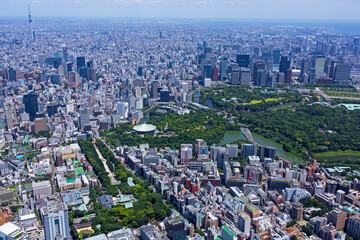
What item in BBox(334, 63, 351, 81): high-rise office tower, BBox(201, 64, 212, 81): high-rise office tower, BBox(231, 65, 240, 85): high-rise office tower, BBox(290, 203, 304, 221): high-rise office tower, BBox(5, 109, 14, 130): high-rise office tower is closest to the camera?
BBox(290, 203, 304, 221): high-rise office tower

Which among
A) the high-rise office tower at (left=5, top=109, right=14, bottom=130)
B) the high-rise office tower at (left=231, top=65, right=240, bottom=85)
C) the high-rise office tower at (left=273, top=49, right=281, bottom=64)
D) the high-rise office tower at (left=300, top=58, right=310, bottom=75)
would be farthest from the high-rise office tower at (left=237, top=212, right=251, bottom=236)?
the high-rise office tower at (left=273, top=49, right=281, bottom=64)

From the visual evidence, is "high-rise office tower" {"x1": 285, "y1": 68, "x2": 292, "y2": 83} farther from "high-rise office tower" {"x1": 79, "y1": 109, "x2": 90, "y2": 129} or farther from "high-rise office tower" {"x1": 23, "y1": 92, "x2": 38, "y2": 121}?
"high-rise office tower" {"x1": 23, "y1": 92, "x2": 38, "y2": 121}

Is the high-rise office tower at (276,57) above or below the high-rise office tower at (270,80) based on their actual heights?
above

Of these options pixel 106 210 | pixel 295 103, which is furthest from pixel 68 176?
pixel 295 103

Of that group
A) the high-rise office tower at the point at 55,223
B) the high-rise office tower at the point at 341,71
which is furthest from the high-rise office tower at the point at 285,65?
the high-rise office tower at the point at 55,223

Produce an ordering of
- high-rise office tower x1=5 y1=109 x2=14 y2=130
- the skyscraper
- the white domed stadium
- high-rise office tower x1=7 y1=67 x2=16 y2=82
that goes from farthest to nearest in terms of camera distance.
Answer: high-rise office tower x1=7 y1=67 x2=16 y2=82 → the skyscraper → high-rise office tower x1=5 y1=109 x2=14 y2=130 → the white domed stadium

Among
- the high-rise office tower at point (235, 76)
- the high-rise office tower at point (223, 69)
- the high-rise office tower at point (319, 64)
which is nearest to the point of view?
the high-rise office tower at point (235, 76)

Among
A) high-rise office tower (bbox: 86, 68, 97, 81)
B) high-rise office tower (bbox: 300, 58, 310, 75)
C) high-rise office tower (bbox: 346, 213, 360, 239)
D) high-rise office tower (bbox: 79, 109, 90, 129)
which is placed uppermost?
high-rise office tower (bbox: 300, 58, 310, 75)

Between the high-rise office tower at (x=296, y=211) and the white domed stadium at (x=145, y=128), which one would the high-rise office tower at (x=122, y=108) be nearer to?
the white domed stadium at (x=145, y=128)

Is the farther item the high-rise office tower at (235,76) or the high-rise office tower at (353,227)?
the high-rise office tower at (235,76)

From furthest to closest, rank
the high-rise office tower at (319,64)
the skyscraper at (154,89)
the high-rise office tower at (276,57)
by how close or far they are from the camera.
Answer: the high-rise office tower at (276,57) < the high-rise office tower at (319,64) < the skyscraper at (154,89)
